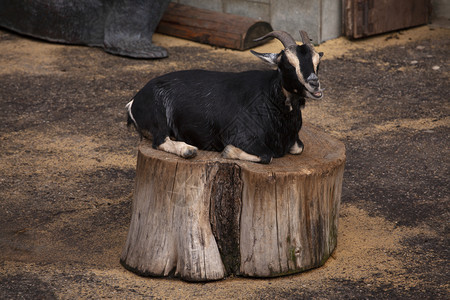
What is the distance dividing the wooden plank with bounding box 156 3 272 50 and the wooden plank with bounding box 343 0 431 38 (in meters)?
1.16

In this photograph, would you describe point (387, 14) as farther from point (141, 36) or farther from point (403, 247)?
point (403, 247)

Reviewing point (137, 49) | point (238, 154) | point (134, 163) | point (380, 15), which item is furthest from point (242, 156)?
point (380, 15)

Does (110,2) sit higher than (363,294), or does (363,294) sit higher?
(110,2)

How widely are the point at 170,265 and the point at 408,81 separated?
197 inches

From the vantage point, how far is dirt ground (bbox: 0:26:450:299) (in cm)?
442

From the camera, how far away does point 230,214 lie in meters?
4.43

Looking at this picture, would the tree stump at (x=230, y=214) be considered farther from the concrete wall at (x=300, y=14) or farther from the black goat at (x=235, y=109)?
the concrete wall at (x=300, y=14)

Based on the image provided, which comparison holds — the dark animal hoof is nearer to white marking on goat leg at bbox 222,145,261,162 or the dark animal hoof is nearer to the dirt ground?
the dirt ground

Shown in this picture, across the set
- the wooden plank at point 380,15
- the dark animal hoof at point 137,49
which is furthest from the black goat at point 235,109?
the wooden plank at point 380,15

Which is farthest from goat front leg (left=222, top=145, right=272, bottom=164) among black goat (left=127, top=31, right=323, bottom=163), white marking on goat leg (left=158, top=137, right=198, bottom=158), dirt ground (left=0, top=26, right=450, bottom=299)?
dirt ground (left=0, top=26, right=450, bottom=299)

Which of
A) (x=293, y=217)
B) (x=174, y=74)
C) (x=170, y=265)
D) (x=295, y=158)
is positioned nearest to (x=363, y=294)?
(x=293, y=217)

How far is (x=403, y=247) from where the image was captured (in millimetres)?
4859

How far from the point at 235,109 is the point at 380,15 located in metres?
6.21

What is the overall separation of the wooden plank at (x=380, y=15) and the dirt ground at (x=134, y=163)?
175 millimetres
